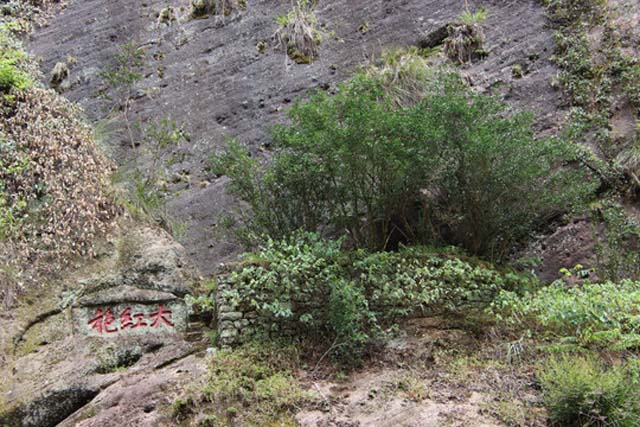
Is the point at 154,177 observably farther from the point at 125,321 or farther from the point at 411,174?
the point at 411,174

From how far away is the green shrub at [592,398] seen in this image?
Answer: 176 inches

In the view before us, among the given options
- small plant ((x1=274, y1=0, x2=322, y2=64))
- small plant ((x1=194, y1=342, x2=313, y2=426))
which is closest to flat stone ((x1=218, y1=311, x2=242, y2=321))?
small plant ((x1=194, y1=342, x2=313, y2=426))

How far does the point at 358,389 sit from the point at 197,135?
5.79 metres

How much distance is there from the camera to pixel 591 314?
5.32 meters

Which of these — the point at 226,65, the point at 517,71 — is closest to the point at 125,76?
the point at 226,65

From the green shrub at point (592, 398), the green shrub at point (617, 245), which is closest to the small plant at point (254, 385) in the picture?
the green shrub at point (592, 398)

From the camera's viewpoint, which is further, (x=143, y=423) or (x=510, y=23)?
(x=510, y=23)

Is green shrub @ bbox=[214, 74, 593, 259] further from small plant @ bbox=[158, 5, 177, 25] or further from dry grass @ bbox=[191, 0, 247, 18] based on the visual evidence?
small plant @ bbox=[158, 5, 177, 25]

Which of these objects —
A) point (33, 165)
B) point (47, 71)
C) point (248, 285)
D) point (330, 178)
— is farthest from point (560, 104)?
point (47, 71)

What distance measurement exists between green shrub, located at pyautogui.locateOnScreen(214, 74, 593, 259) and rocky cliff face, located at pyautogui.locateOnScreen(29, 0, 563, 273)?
1.39 metres

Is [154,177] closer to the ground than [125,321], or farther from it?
farther from it

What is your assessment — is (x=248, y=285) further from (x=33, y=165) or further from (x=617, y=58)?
(x=617, y=58)

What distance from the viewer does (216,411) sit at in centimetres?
505

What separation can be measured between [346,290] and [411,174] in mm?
1764
